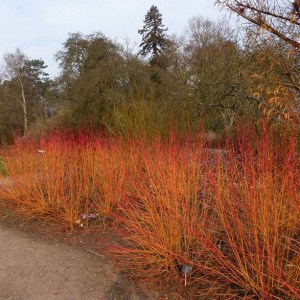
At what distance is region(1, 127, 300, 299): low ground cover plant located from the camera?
2.76 metres

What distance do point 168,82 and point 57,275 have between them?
551 inches

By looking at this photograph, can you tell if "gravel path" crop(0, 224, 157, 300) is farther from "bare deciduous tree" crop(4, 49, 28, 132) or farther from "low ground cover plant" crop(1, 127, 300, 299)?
"bare deciduous tree" crop(4, 49, 28, 132)

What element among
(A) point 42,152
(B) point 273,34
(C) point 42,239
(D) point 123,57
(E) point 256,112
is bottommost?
(C) point 42,239

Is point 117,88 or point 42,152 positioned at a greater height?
point 117,88

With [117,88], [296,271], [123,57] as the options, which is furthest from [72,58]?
[296,271]

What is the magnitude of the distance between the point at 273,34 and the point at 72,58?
22.9 meters

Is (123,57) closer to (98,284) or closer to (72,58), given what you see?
(72,58)

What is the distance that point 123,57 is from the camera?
21.2 m

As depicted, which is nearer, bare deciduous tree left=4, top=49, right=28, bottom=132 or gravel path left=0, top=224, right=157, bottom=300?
gravel path left=0, top=224, right=157, bottom=300

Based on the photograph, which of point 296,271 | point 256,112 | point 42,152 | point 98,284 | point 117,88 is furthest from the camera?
point 117,88

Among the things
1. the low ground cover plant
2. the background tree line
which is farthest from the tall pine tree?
the low ground cover plant

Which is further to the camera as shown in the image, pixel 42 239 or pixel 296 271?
pixel 42 239

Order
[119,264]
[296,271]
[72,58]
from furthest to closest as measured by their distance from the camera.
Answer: [72,58] < [119,264] < [296,271]

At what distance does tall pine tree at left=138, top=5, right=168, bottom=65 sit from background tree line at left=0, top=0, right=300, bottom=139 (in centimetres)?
10
